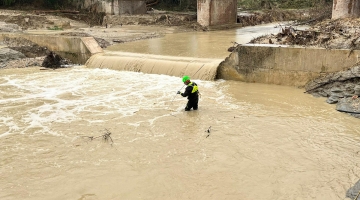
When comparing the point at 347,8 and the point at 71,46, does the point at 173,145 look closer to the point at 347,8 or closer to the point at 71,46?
the point at 71,46

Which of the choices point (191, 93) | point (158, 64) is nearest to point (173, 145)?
point (191, 93)

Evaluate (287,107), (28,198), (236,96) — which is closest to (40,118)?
(28,198)

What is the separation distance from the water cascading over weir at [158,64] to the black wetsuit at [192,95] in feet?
10.2

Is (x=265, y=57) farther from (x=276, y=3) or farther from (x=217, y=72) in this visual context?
(x=276, y=3)

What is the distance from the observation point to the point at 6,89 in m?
10.8

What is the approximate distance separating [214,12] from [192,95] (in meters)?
15.5

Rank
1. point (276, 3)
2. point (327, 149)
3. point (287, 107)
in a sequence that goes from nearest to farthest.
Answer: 1. point (327, 149)
2. point (287, 107)
3. point (276, 3)

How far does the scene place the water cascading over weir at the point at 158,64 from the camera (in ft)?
38.0

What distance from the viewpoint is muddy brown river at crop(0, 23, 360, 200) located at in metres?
5.27

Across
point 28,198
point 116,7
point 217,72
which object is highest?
point 116,7

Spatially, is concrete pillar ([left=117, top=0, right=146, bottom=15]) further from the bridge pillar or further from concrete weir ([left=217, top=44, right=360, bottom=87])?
concrete weir ([left=217, top=44, right=360, bottom=87])

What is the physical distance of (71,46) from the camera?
48.8ft

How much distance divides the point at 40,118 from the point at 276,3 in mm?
29005

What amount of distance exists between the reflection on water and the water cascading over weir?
4.04ft
